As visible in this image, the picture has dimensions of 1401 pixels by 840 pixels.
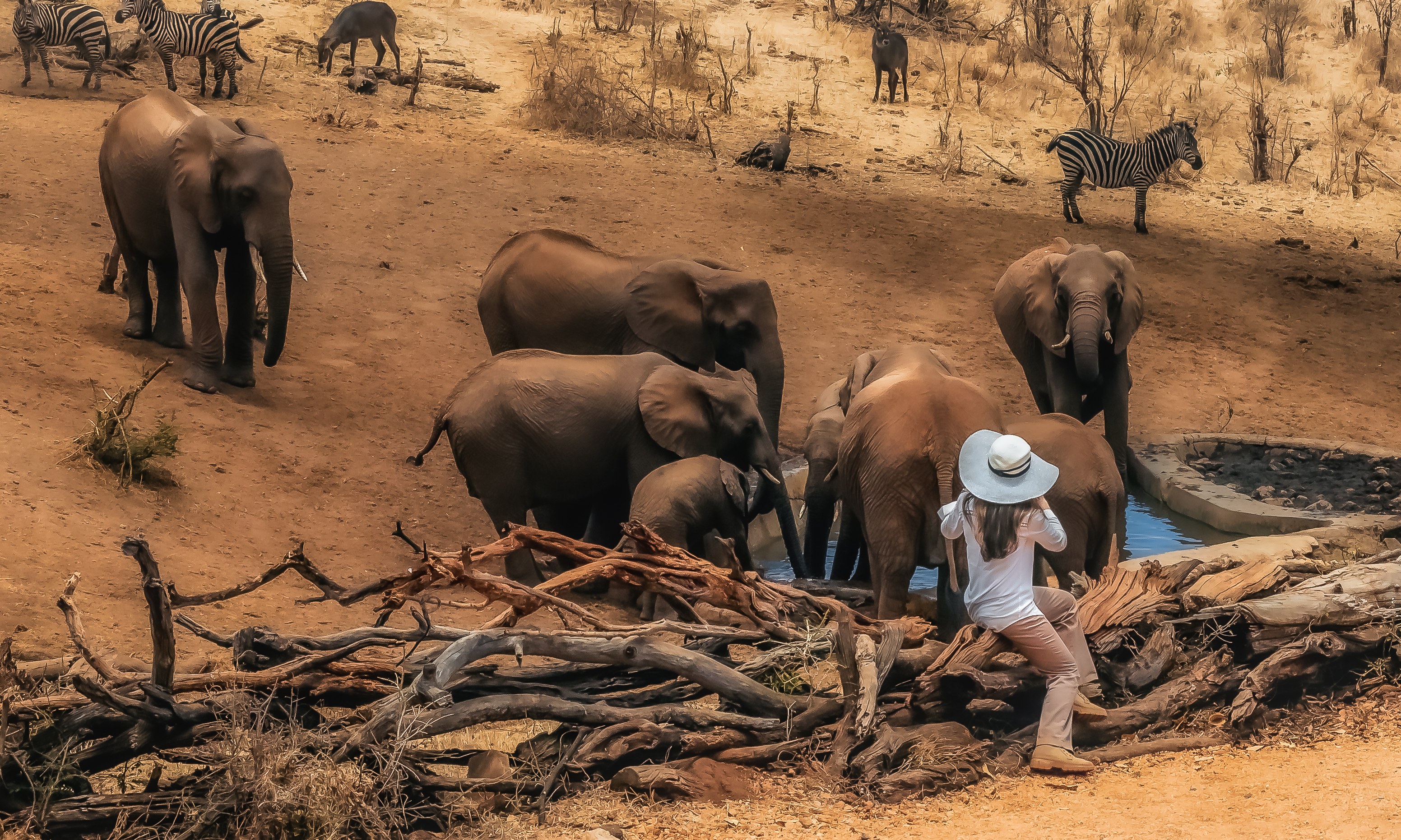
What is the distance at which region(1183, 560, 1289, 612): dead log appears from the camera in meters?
6.08

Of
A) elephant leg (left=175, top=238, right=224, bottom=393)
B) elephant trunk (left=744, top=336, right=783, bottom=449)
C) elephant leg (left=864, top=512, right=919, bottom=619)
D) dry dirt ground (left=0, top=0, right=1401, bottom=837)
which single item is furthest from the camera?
elephant leg (left=175, top=238, right=224, bottom=393)

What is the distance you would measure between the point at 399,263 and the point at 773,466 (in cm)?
610

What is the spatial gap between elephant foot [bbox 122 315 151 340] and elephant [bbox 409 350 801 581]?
11.4 ft

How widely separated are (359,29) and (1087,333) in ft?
39.9

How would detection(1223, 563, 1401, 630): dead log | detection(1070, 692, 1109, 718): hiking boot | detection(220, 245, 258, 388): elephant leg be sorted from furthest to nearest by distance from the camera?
detection(220, 245, 258, 388): elephant leg → detection(1223, 563, 1401, 630): dead log → detection(1070, 692, 1109, 718): hiking boot

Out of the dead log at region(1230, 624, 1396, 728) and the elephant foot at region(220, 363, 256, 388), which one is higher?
the dead log at region(1230, 624, 1396, 728)

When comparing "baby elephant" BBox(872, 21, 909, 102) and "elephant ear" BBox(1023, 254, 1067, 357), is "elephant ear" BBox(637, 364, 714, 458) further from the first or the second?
"baby elephant" BBox(872, 21, 909, 102)

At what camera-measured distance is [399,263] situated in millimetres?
13070

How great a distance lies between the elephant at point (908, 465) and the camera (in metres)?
6.47

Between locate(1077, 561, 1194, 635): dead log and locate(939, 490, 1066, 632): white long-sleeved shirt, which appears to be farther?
locate(1077, 561, 1194, 635): dead log

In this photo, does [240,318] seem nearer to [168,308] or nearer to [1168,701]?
[168,308]

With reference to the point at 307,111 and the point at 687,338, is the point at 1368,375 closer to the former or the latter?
the point at 687,338

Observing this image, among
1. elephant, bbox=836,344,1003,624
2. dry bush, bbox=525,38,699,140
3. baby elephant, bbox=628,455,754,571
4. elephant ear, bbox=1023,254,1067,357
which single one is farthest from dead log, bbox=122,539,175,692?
dry bush, bbox=525,38,699,140

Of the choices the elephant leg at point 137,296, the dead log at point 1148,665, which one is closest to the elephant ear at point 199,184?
the elephant leg at point 137,296
